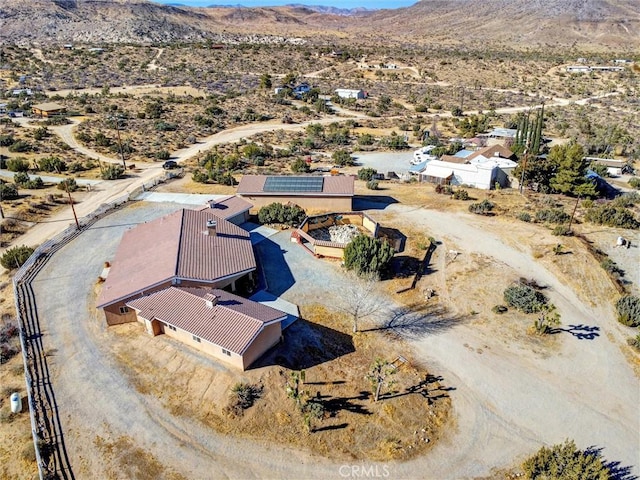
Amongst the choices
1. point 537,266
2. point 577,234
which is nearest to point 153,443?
point 537,266

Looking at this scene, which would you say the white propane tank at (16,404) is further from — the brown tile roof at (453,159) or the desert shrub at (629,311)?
the brown tile roof at (453,159)

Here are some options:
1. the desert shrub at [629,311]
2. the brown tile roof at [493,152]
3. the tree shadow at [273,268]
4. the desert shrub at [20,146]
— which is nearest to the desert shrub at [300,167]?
the tree shadow at [273,268]

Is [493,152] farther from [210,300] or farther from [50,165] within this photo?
[50,165]

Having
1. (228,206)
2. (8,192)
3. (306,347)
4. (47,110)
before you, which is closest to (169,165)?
(8,192)

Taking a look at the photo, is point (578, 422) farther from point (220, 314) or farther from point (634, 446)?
point (220, 314)

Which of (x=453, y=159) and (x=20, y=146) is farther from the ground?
(x=453, y=159)
